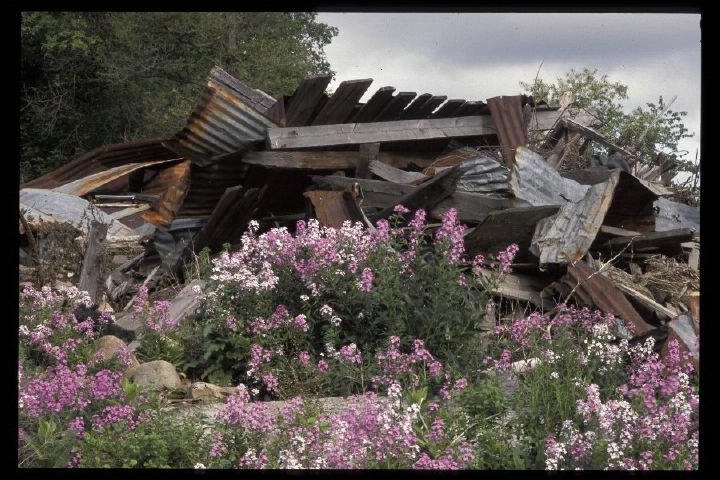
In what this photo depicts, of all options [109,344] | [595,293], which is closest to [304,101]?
[109,344]

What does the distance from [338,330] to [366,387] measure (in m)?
0.55

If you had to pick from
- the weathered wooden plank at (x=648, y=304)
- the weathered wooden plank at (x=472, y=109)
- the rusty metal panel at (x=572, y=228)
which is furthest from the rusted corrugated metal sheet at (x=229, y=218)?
the weathered wooden plank at (x=648, y=304)

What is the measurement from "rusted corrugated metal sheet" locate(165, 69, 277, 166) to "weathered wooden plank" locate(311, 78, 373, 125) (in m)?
0.71

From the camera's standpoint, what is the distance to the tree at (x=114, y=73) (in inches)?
1025

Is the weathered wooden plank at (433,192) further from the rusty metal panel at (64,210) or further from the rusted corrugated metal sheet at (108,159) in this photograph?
the rusted corrugated metal sheet at (108,159)

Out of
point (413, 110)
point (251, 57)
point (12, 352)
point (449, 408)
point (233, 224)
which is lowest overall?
point (449, 408)

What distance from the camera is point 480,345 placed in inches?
264

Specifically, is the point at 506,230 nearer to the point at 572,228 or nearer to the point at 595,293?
the point at 572,228

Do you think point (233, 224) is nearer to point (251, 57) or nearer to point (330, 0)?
point (330, 0)

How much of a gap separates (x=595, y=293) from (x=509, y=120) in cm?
448

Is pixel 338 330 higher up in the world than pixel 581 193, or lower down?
lower down

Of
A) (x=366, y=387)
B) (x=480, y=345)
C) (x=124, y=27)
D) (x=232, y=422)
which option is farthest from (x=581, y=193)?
(x=124, y=27)

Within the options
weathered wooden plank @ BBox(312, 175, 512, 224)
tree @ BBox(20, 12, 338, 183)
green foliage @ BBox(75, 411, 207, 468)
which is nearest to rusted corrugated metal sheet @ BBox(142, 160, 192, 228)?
weathered wooden plank @ BBox(312, 175, 512, 224)

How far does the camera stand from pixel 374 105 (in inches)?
455
